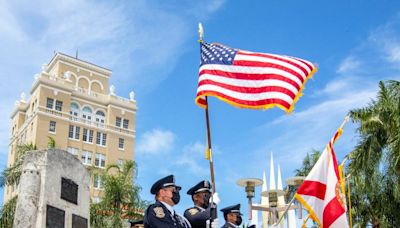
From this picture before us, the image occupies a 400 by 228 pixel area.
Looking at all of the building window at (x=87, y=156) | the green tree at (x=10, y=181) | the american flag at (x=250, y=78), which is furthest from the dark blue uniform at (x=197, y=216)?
the building window at (x=87, y=156)

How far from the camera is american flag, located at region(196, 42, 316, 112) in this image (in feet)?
26.0

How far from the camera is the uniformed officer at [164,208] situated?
255 inches

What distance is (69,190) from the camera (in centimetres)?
748

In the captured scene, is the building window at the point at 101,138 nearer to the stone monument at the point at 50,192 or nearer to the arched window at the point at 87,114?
the arched window at the point at 87,114

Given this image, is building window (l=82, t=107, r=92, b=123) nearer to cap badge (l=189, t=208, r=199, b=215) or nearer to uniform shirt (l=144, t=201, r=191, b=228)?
cap badge (l=189, t=208, r=199, b=215)

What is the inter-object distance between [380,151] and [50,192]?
1074 cm

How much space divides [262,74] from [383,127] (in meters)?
8.20

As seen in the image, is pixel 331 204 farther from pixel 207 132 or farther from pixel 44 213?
pixel 44 213

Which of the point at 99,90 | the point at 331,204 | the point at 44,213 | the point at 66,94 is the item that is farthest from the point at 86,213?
the point at 99,90

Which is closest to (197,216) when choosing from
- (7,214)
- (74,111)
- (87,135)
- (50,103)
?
(7,214)

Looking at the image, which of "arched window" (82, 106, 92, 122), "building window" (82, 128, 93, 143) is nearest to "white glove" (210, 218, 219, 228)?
"building window" (82, 128, 93, 143)

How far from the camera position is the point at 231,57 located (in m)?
8.35

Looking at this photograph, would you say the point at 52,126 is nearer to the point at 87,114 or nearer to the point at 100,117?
→ the point at 87,114

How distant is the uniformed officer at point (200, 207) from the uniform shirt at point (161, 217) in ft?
1.24
